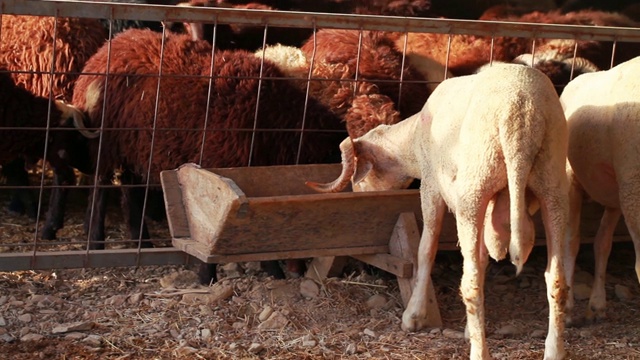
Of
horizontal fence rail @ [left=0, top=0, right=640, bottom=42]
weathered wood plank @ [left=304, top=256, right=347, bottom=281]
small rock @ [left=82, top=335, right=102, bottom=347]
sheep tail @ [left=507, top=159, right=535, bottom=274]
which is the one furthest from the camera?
weathered wood plank @ [left=304, top=256, right=347, bottom=281]

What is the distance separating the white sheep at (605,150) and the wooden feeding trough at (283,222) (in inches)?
38.2

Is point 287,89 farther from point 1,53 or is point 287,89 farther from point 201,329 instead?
point 1,53

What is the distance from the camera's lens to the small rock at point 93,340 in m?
5.02

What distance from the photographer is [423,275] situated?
5414 mm

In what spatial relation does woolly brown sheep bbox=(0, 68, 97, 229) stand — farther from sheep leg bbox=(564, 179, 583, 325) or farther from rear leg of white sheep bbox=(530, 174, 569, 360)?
rear leg of white sheep bbox=(530, 174, 569, 360)

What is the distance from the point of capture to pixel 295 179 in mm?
6020

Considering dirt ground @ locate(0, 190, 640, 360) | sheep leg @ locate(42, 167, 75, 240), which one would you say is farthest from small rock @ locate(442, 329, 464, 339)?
sheep leg @ locate(42, 167, 75, 240)

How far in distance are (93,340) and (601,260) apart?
315 centimetres

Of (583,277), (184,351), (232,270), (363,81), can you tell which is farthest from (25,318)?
(583,277)

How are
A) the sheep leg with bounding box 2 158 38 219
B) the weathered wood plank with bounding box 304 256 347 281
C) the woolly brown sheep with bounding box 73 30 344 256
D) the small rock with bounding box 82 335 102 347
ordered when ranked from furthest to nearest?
the sheep leg with bounding box 2 158 38 219 → the woolly brown sheep with bounding box 73 30 344 256 → the weathered wood plank with bounding box 304 256 347 281 → the small rock with bounding box 82 335 102 347

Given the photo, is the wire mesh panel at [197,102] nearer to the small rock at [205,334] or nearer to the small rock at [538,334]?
the small rock at [205,334]

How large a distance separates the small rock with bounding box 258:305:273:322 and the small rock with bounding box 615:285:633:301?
240 cm

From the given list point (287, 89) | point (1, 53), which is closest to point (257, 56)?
point (287, 89)

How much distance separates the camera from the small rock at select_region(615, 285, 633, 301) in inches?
246
